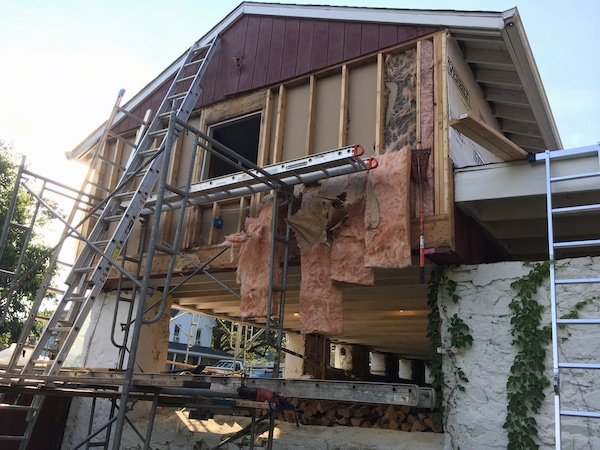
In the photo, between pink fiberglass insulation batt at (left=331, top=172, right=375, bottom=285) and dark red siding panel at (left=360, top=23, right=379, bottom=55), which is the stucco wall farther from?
dark red siding panel at (left=360, top=23, right=379, bottom=55)

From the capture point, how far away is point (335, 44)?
8102 millimetres

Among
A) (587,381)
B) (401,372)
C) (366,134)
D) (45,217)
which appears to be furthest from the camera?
(45,217)

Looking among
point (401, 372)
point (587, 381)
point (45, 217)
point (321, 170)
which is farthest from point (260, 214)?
point (45, 217)

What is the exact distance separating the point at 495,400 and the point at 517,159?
282cm

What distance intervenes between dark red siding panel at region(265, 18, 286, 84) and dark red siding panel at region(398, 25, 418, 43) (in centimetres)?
227

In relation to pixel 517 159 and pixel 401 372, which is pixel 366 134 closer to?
pixel 517 159

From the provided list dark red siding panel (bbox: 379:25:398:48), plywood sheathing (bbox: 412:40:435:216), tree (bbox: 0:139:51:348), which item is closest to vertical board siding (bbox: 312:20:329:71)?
dark red siding panel (bbox: 379:25:398:48)

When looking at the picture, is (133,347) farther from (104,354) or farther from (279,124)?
(104,354)

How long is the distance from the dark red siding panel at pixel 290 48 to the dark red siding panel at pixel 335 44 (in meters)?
0.68

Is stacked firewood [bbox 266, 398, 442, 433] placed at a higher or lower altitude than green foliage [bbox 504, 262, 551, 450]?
lower

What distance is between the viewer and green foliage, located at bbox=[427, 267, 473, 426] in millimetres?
5750

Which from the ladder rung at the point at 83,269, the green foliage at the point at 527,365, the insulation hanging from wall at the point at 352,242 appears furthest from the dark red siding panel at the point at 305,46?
the green foliage at the point at 527,365

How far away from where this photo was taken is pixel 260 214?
725 centimetres

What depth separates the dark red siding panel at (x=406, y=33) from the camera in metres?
7.23
